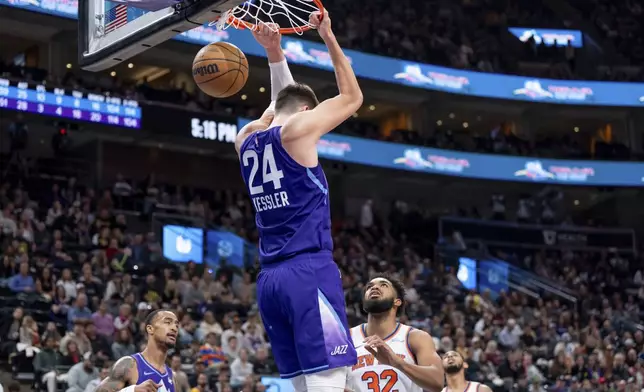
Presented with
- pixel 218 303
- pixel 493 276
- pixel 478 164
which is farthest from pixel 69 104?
pixel 478 164

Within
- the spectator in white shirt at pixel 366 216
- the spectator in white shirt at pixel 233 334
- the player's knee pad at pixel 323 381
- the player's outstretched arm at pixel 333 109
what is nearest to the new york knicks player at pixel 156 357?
the player's knee pad at pixel 323 381

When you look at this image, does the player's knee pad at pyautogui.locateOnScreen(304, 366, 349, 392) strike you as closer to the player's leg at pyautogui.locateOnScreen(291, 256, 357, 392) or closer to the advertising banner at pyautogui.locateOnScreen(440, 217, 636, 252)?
the player's leg at pyautogui.locateOnScreen(291, 256, 357, 392)

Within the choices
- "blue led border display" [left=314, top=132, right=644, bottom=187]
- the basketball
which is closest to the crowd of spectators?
"blue led border display" [left=314, top=132, right=644, bottom=187]

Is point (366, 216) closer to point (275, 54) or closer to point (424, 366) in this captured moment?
point (424, 366)

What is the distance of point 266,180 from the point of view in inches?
232

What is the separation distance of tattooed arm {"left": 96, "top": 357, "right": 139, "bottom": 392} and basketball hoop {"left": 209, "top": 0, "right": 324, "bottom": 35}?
2397 mm

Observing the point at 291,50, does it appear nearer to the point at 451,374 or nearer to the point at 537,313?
the point at 537,313

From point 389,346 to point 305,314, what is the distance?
1.47 meters

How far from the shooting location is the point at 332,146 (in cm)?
3033

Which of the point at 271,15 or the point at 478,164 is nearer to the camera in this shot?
the point at 271,15

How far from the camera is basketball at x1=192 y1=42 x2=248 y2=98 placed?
7027 mm

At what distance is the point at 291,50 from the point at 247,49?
5.00ft

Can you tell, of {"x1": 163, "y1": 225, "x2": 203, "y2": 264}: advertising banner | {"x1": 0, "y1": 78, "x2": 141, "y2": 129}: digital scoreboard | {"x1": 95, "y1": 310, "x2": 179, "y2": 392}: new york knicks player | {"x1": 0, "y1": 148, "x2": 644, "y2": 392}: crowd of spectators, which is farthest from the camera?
{"x1": 0, "y1": 78, "x2": 141, "y2": 129}: digital scoreboard

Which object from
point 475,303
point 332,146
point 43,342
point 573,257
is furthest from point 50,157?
point 573,257
